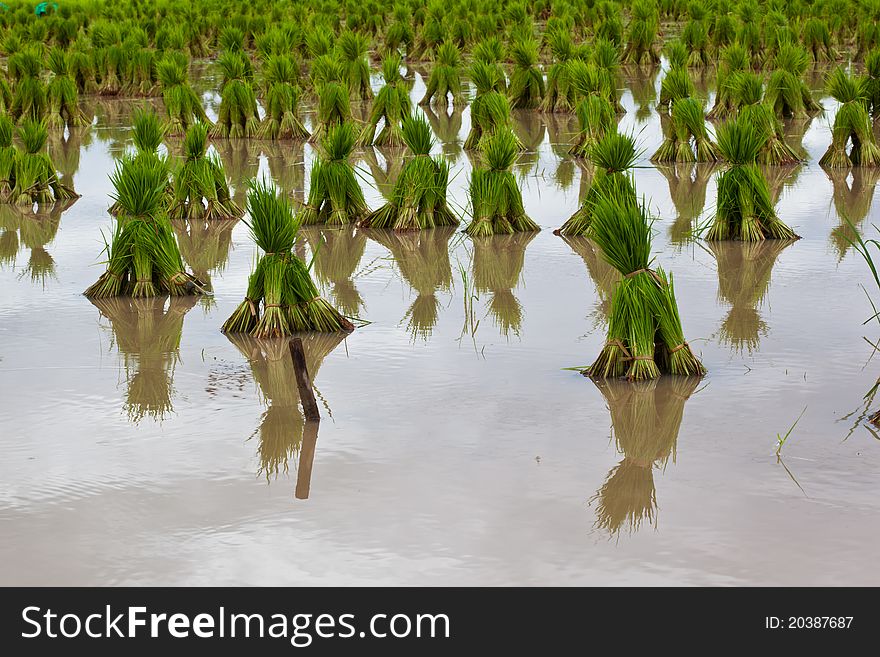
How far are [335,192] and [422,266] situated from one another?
152cm

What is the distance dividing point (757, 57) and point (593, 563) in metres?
16.5

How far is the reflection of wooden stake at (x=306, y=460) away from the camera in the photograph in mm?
5418

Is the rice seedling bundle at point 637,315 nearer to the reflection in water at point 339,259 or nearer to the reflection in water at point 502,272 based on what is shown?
the reflection in water at point 502,272

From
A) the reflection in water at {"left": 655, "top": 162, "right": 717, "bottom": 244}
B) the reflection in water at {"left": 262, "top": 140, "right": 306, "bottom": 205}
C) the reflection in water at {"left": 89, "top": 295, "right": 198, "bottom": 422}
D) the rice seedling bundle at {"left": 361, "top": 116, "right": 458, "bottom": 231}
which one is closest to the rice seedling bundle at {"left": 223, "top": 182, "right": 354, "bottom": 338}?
the reflection in water at {"left": 89, "top": 295, "right": 198, "bottom": 422}

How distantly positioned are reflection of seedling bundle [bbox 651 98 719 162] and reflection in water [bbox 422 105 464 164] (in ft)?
6.97

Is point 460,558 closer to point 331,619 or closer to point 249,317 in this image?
point 331,619

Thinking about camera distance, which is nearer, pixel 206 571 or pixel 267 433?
pixel 206 571

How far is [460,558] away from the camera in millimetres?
4703

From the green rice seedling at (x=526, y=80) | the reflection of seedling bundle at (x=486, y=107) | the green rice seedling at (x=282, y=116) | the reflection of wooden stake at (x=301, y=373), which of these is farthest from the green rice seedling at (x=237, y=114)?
the reflection of wooden stake at (x=301, y=373)

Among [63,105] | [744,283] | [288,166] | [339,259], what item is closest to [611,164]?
[744,283]

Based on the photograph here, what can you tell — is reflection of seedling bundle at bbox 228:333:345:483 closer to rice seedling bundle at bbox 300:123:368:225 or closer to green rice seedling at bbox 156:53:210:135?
rice seedling bundle at bbox 300:123:368:225

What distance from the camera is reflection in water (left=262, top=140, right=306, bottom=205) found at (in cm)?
1234

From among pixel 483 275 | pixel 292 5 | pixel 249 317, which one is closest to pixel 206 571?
pixel 249 317

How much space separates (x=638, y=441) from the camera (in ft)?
19.6
